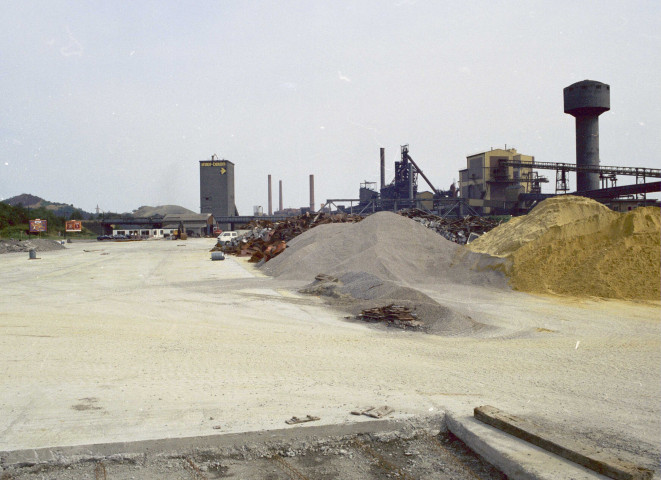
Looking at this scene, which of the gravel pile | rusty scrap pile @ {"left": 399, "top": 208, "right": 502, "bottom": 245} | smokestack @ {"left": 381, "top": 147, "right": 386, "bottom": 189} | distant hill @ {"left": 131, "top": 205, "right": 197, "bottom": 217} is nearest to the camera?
the gravel pile

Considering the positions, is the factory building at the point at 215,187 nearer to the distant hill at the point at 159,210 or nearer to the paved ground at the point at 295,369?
the distant hill at the point at 159,210

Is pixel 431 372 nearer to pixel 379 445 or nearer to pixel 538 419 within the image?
pixel 538 419

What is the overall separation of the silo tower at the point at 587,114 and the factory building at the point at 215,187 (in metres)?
70.6

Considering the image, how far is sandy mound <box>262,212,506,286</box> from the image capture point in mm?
18406

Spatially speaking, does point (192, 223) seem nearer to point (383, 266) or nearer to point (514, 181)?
point (514, 181)

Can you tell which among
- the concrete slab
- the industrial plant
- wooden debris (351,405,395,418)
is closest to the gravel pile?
wooden debris (351,405,395,418)

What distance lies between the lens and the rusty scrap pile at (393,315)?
35.9 ft

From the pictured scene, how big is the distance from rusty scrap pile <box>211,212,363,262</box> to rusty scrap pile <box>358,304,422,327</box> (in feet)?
50.6

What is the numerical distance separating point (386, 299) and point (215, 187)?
95.8 metres

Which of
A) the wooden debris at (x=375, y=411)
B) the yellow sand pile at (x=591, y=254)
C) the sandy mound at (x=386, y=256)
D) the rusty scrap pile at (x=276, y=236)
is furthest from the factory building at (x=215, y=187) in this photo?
the wooden debris at (x=375, y=411)

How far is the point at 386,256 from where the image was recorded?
64.3 ft

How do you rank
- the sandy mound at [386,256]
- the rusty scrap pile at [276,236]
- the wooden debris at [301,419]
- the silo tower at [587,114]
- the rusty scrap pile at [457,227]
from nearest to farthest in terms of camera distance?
1. the wooden debris at [301,419]
2. the sandy mound at [386,256]
3. the rusty scrap pile at [457,227]
4. the rusty scrap pile at [276,236]
5. the silo tower at [587,114]

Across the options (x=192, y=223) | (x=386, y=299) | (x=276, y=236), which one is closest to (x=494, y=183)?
(x=276, y=236)

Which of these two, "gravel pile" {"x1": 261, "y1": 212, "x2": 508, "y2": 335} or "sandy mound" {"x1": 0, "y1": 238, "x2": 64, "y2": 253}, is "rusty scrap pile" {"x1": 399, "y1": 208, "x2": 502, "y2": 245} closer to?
"gravel pile" {"x1": 261, "y1": 212, "x2": 508, "y2": 335}
